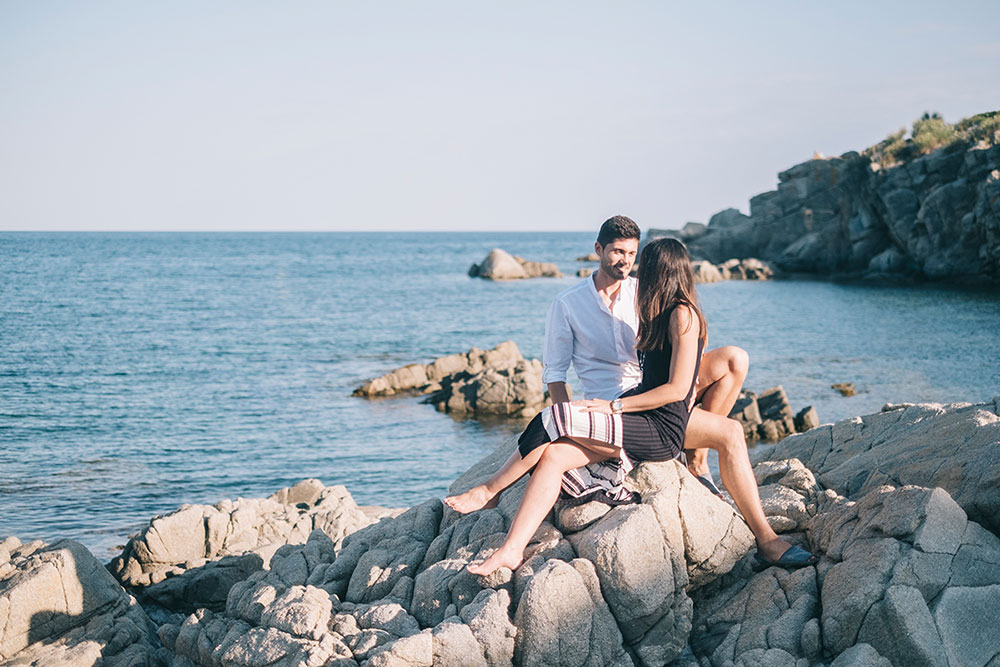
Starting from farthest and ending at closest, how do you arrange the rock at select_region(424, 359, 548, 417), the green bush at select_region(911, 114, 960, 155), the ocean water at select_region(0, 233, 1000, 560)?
the green bush at select_region(911, 114, 960, 155) → the rock at select_region(424, 359, 548, 417) → the ocean water at select_region(0, 233, 1000, 560)

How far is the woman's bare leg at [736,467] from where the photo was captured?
273 inches

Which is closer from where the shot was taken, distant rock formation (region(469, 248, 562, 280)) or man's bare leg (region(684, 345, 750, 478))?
man's bare leg (region(684, 345, 750, 478))

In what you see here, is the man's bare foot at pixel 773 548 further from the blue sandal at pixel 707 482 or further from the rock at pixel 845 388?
the rock at pixel 845 388

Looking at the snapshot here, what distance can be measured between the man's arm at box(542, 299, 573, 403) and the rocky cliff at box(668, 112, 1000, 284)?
157 ft

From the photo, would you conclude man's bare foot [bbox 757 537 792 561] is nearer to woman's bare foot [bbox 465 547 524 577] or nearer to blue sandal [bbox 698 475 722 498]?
blue sandal [bbox 698 475 722 498]

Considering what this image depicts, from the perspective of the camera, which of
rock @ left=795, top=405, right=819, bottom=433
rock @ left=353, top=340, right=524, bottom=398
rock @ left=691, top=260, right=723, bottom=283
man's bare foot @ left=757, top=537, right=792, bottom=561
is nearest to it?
man's bare foot @ left=757, top=537, right=792, bottom=561

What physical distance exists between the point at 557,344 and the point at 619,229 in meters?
1.09

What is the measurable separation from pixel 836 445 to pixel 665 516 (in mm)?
3745

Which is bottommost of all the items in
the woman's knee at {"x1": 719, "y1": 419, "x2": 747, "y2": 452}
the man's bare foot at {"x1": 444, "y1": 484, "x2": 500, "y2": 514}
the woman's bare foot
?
the woman's bare foot

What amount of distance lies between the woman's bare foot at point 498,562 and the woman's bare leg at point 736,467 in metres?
1.67

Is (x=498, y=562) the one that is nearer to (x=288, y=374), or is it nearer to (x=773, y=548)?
(x=773, y=548)

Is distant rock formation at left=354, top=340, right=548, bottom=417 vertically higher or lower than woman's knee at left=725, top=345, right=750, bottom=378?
lower

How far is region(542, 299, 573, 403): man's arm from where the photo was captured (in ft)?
24.2

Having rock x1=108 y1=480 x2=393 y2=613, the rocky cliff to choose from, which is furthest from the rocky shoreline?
the rocky cliff
